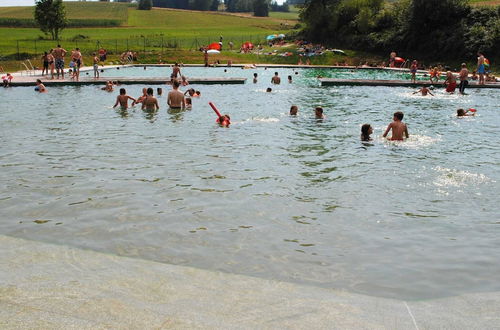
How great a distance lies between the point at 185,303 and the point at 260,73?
129ft

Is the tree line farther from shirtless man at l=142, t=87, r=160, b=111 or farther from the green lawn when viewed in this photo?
shirtless man at l=142, t=87, r=160, b=111

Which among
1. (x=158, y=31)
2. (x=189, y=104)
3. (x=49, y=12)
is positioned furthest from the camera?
(x=158, y=31)

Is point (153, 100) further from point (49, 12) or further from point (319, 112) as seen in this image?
point (49, 12)

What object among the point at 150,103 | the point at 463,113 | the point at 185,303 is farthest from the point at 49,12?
the point at 185,303

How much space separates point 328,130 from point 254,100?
874cm

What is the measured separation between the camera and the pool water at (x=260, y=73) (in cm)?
4147

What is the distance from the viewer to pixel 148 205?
934 centimetres

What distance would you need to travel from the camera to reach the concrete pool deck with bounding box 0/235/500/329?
15.8 feet

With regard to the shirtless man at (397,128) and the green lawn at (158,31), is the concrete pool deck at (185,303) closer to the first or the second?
the shirtless man at (397,128)

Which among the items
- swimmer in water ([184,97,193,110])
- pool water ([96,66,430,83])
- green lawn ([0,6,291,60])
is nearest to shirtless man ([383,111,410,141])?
swimmer in water ([184,97,193,110])

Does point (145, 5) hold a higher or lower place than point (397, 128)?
higher

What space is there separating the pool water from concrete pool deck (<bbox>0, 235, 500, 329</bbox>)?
34.5 metres

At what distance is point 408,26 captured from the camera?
188 feet

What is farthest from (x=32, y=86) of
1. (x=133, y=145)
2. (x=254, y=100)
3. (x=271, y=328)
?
(x=271, y=328)
